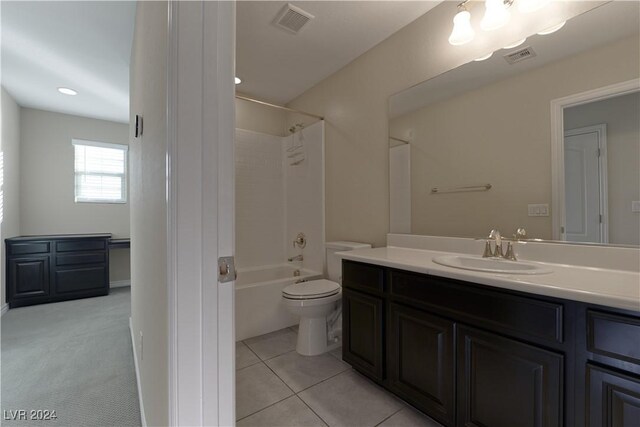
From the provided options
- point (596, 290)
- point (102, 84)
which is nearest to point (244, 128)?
point (102, 84)

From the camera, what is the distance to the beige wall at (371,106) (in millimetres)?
1892

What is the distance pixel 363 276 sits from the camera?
1.76m

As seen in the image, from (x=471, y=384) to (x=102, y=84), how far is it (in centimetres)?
422

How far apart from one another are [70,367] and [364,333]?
211 centimetres

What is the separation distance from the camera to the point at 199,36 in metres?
0.67

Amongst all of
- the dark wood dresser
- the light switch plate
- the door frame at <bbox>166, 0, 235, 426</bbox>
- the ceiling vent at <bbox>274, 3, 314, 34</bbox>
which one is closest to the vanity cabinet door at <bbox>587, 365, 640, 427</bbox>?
the light switch plate

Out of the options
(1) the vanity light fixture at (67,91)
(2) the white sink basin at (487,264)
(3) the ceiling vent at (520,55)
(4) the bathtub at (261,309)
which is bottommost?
(4) the bathtub at (261,309)

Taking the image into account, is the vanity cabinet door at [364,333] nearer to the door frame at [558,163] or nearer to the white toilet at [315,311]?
the white toilet at [315,311]

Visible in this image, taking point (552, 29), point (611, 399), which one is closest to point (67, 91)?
point (552, 29)

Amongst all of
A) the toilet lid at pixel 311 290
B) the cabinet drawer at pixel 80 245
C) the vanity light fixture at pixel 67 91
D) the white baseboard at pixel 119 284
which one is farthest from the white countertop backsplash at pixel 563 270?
the white baseboard at pixel 119 284

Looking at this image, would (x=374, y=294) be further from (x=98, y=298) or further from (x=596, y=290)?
(x=98, y=298)

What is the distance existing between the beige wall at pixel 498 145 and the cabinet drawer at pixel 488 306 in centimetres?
62

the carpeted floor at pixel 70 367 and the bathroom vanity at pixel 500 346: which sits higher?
the bathroom vanity at pixel 500 346

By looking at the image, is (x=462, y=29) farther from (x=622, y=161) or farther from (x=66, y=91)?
(x=66, y=91)
